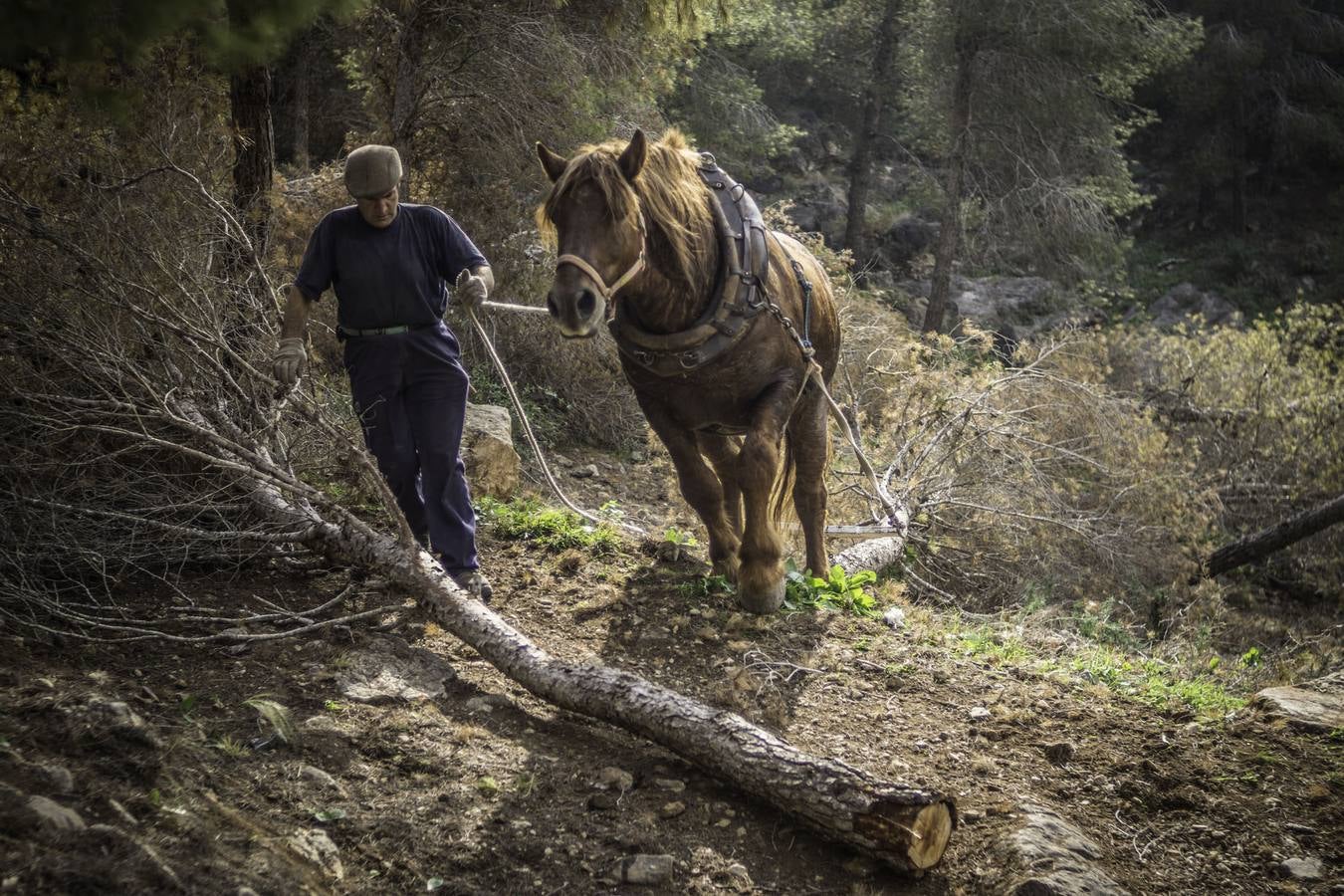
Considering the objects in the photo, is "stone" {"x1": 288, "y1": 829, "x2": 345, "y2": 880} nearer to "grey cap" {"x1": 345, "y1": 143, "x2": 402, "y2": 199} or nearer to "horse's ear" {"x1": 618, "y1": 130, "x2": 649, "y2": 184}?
"grey cap" {"x1": 345, "y1": 143, "x2": 402, "y2": 199}

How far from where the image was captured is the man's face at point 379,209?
14.0ft

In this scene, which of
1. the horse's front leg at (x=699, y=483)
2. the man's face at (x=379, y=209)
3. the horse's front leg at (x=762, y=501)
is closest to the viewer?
the man's face at (x=379, y=209)

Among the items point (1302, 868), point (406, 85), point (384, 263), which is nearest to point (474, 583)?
point (384, 263)

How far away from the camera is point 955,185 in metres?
18.0

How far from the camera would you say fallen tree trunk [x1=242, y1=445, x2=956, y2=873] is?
2863 millimetres

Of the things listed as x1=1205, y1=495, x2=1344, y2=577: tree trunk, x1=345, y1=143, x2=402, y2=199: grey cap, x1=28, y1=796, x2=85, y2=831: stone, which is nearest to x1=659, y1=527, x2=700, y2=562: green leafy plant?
x1=345, y1=143, x2=402, y2=199: grey cap

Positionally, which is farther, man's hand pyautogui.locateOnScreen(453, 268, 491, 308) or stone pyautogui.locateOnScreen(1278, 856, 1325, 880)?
man's hand pyautogui.locateOnScreen(453, 268, 491, 308)

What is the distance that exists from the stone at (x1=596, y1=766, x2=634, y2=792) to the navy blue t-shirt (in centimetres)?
221

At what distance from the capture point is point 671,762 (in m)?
3.44

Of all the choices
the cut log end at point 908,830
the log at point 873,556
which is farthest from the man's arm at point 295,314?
the log at point 873,556

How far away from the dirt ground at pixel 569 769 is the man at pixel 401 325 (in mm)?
590

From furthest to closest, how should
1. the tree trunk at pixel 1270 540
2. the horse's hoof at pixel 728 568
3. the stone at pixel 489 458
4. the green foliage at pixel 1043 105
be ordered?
the green foliage at pixel 1043 105
the tree trunk at pixel 1270 540
the stone at pixel 489 458
the horse's hoof at pixel 728 568

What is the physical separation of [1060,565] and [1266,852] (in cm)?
528

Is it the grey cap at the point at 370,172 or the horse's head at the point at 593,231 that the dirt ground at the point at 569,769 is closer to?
the horse's head at the point at 593,231
